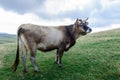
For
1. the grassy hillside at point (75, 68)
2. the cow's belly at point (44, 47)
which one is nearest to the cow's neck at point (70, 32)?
the cow's belly at point (44, 47)

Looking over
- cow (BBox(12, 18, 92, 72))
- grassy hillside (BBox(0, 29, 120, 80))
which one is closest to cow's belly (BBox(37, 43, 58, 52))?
cow (BBox(12, 18, 92, 72))

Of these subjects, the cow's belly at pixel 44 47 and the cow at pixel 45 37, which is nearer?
the cow at pixel 45 37

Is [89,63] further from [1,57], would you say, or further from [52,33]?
[1,57]

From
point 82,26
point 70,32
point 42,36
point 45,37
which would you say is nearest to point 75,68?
point 70,32

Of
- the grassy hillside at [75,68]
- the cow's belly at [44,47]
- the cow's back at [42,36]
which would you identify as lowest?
the grassy hillside at [75,68]

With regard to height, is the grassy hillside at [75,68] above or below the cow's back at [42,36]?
below

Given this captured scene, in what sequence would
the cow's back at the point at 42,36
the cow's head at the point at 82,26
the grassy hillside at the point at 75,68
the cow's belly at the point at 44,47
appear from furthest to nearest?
the cow's head at the point at 82,26 → the grassy hillside at the point at 75,68 → the cow's belly at the point at 44,47 → the cow's back at the point at 42,36

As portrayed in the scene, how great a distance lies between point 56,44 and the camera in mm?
18578

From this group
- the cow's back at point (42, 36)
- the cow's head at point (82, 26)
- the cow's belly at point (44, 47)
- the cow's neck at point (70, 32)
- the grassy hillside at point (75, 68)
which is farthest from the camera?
the cow's neck at point (70, 32)

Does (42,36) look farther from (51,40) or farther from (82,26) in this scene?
(82,26)

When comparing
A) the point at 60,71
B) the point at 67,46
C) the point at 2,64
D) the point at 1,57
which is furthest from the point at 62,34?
the point at 1,57

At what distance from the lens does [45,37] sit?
58.6 ft

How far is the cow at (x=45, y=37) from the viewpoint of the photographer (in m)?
17.5

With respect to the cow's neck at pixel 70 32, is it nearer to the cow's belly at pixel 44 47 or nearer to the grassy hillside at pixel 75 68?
the cow's belly at pixel 44 47
